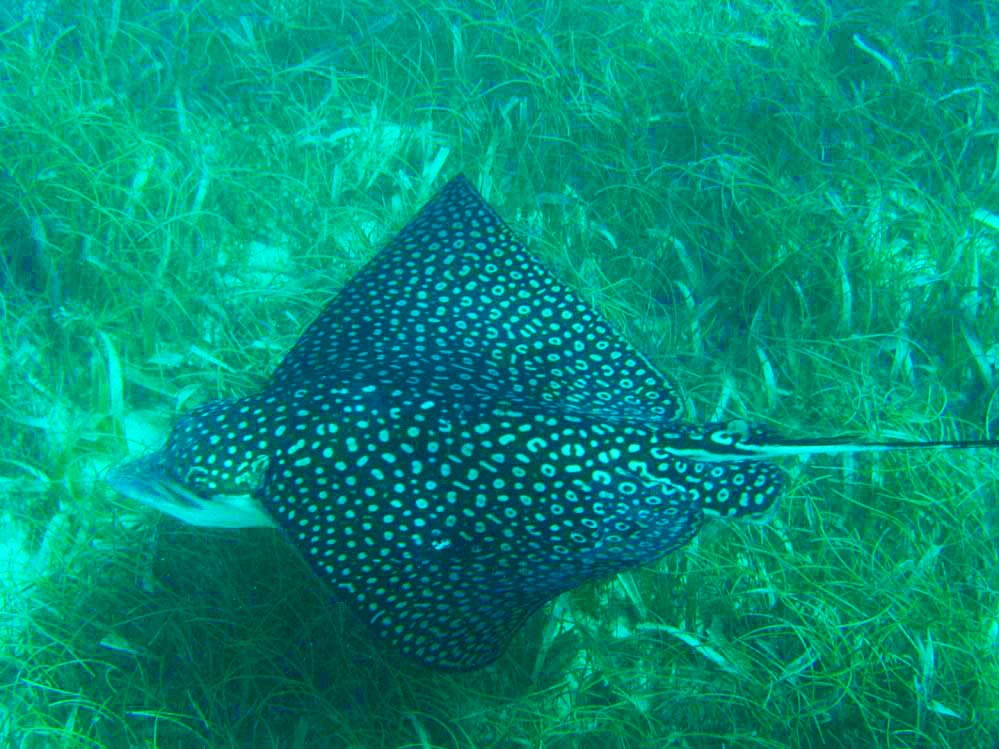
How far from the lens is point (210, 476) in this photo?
2268 mm

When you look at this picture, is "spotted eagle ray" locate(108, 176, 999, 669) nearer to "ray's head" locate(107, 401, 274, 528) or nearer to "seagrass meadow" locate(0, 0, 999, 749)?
"ray's head" locate(107, 401, 274, 528)

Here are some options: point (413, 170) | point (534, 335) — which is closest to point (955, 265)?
point (534, 335)

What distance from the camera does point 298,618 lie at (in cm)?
280

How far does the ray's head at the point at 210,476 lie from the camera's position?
2.24m

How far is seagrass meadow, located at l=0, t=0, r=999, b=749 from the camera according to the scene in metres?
2.70

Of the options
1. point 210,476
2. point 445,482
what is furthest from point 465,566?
point 210,476

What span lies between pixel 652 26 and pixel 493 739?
532cm

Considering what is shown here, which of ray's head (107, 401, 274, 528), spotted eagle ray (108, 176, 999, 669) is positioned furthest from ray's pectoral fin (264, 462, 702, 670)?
ray's head (107, 401, 274, 528)

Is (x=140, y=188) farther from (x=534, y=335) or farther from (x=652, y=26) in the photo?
(x=652, y=26)

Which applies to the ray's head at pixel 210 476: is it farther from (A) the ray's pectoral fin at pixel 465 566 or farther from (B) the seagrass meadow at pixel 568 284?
(B) the seagrass meadow at pixel 568 284

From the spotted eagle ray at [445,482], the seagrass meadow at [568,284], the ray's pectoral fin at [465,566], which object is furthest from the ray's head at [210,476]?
the seagrass meadow at [568,284]

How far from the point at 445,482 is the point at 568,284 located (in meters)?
Result: 1.75

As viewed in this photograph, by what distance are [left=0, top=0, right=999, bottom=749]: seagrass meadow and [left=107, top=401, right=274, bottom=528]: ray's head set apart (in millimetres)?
682

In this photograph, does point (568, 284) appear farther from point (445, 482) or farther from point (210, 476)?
point (210, 476)
